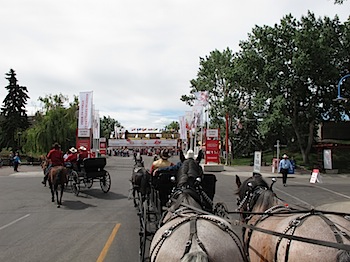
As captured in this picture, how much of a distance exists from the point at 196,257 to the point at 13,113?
62.7 meters

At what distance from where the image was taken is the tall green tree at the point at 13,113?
58.9m

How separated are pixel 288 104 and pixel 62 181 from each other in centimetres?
2759

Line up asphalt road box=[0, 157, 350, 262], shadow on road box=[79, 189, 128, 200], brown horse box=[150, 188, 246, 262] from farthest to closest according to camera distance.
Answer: shadow on road box=[79, 189, 128, 200], asphalt road box=[0, 157, 350, 262], brown horse box=[150, 188, 246, 262]

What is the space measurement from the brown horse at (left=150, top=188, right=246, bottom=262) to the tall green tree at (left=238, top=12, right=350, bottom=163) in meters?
30.6

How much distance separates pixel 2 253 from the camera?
6.93 meters

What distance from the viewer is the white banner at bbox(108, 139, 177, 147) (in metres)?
90.6

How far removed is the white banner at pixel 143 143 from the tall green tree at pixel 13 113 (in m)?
33.2

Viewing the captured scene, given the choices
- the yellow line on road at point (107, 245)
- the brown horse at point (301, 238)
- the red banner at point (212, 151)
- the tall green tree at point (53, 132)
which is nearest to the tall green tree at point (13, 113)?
the tall green tree at point (53, 132)

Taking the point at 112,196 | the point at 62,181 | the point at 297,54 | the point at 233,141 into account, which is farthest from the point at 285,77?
the point at 62,181

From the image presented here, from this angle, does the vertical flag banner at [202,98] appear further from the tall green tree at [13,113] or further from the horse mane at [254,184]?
the tall green tree at [13,113]

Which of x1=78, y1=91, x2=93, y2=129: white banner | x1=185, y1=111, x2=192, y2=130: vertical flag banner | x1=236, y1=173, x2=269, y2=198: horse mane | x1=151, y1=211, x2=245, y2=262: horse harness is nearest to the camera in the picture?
x1=151, y1=211, x2=245, y2=262: horse harness

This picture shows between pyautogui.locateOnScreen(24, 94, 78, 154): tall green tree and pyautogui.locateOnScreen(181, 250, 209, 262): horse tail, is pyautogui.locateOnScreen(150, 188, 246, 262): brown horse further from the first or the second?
pyautogui.locateOnScreen(24, 94, 78, 154): tall green tree

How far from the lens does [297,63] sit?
31.8m

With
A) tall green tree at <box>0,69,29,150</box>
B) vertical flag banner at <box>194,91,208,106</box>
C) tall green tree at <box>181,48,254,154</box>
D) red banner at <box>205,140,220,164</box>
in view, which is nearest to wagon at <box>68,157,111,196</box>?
red banner at <box>205,140,220,164</box>
